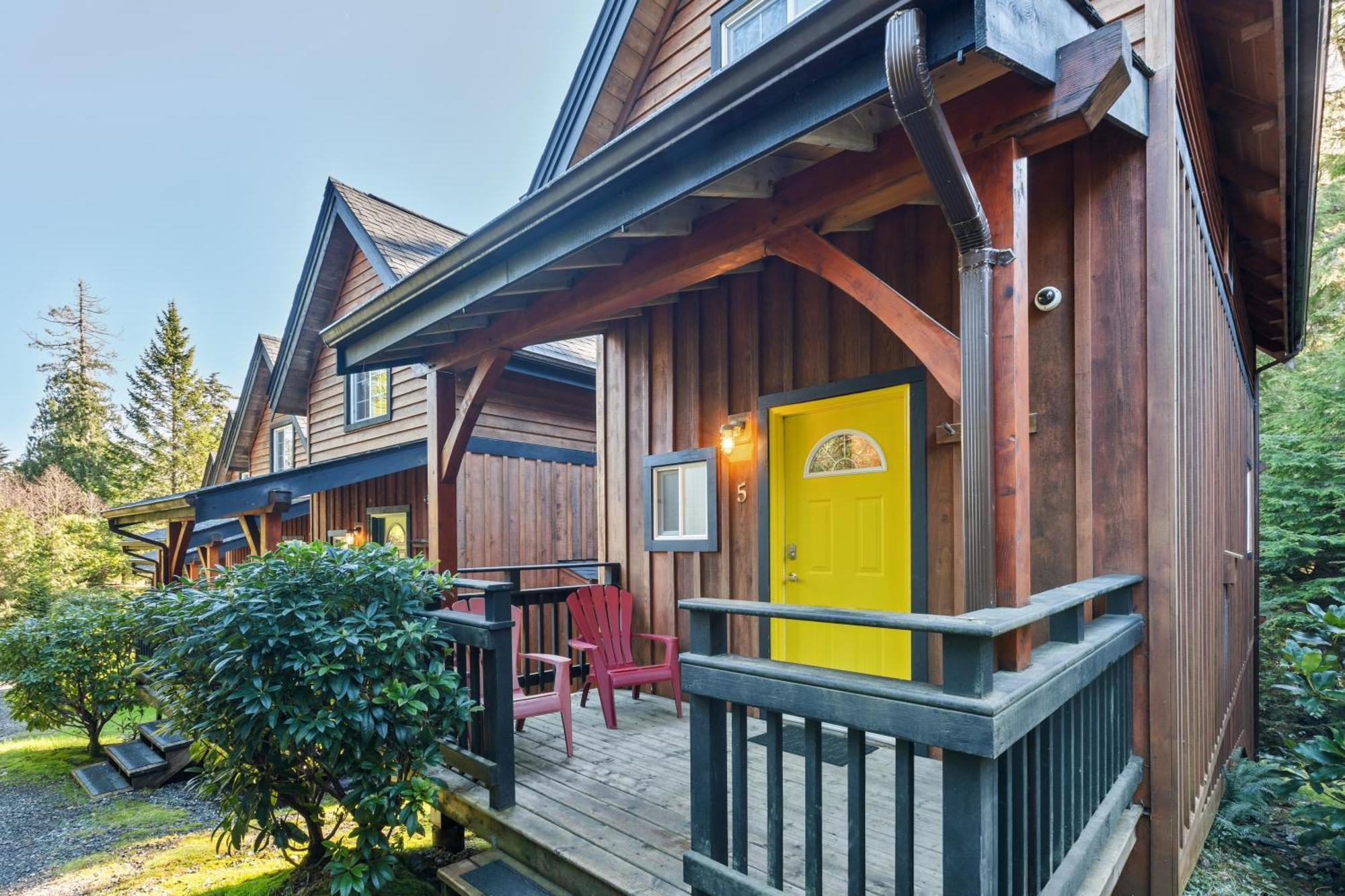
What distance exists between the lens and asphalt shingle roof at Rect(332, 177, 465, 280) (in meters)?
8.46

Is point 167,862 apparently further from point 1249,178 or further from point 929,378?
point 1249,178

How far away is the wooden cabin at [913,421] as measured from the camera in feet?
5.67

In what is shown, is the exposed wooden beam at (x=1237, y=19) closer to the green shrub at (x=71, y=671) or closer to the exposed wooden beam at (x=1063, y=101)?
the exposed wooden beam at (x=1063, y=101)

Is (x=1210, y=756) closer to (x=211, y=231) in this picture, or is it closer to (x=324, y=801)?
(x=324, y=801)

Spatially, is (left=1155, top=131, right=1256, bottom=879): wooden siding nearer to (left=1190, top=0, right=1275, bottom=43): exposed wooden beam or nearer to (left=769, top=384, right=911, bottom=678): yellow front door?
(left=1190, top=0, right=1275, bottom=43): exposed wooden beam

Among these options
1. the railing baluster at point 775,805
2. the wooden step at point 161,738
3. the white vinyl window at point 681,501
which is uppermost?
the white vinyl window at point 681,501

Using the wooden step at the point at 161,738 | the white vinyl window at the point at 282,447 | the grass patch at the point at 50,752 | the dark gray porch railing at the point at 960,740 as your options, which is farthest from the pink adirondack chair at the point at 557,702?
the white vinyl window at the point at 282,447

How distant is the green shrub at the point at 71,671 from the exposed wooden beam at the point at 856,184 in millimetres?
5367

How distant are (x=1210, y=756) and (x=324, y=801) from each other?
17.5 feet

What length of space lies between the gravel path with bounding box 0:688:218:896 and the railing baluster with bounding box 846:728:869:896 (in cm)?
416

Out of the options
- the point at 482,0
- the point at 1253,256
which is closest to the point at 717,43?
the point at 1253,256

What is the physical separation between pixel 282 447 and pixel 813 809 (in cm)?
1256

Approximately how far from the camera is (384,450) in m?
7.27

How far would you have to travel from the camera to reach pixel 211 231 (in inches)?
→ 1228
